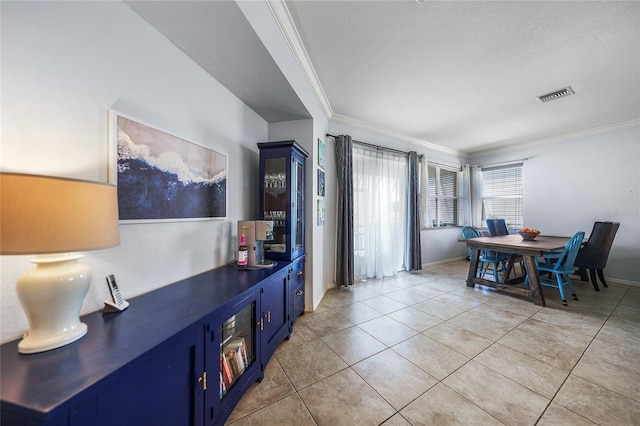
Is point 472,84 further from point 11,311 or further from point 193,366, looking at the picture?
point 11,311

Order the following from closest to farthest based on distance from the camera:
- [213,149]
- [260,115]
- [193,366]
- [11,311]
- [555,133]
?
1. [11,311]
2. [193,366]
3. [213,149]
4. [260,115]
5. [555,133]

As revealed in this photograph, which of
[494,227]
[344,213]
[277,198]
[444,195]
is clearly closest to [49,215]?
[277,198]

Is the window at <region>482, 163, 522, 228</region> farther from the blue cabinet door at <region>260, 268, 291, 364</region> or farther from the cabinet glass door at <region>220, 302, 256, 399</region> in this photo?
the cabinet glass door at <region>220, 302, 256, 399</region>

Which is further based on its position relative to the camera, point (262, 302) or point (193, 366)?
point (262, 302)

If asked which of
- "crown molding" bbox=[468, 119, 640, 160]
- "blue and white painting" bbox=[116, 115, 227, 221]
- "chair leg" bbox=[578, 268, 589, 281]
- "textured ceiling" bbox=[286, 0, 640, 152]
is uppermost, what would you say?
"textured ceiling" bbox=[286, 0, 640, 152]

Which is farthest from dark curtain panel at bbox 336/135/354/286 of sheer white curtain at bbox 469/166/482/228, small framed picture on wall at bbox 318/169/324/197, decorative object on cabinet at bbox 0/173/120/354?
Result: sheer white curtain at bbox 469/166/482/228

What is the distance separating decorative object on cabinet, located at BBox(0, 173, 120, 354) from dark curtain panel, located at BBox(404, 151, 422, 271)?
175 inches

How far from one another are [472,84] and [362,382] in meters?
Result: 3.41

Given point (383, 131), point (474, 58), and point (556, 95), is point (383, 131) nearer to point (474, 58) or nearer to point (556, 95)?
point (474, 58)

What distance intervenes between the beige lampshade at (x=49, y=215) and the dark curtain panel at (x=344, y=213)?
2958 mm

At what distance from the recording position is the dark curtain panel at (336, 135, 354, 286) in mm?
3570

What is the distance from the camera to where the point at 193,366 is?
3.46 ft

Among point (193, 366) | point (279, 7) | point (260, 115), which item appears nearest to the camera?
point (193, 366)

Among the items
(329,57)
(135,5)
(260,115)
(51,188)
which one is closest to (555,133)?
(329,57)
